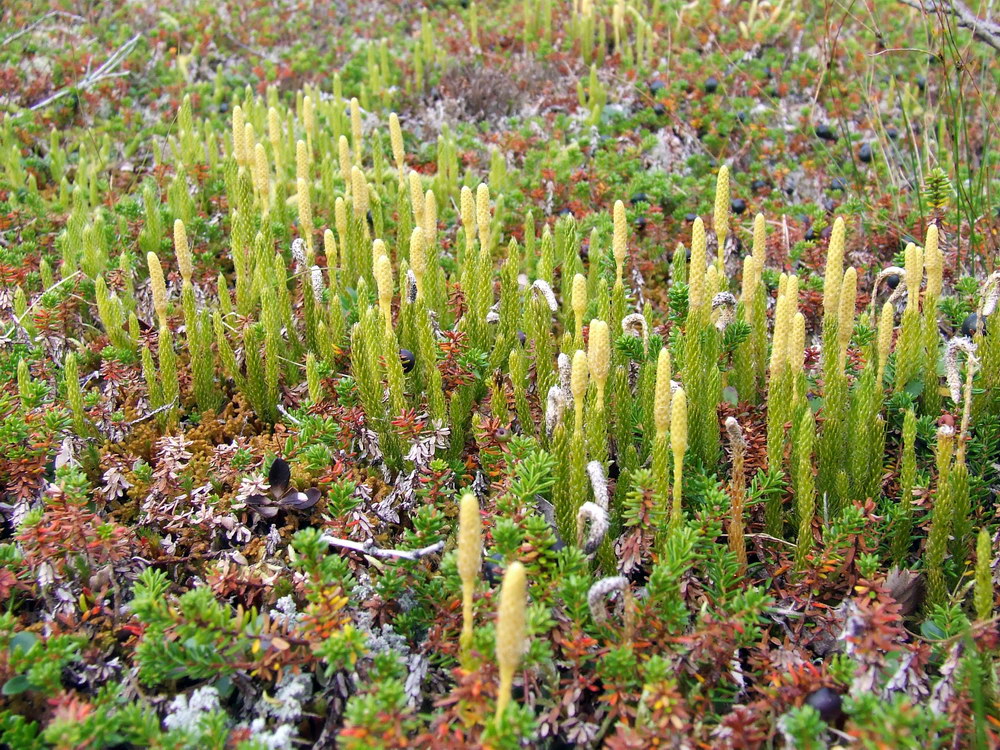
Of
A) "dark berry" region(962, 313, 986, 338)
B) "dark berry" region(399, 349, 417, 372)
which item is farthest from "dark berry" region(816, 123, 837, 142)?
"dark berry" region(399, 349, 417, 372)

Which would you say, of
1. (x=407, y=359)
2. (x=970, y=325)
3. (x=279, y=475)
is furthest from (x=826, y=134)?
(x=279, y=475)

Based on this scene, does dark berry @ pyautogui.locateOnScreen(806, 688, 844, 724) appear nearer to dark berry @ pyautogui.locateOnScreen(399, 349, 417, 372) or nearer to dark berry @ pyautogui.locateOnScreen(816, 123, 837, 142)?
dark berry @ pyautogui.locateOnScreen(399, 349, 417, 372)

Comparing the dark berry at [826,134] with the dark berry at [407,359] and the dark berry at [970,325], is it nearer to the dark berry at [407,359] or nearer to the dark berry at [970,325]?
the dark berry at [970,325]

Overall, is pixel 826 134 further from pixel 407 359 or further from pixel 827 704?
pixel 827 704

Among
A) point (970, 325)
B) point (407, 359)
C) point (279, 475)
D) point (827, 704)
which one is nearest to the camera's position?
point (827, 704)

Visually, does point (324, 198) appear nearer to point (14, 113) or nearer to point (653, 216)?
point (653, 216)

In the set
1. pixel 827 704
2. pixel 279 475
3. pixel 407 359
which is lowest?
pixel 827 704
